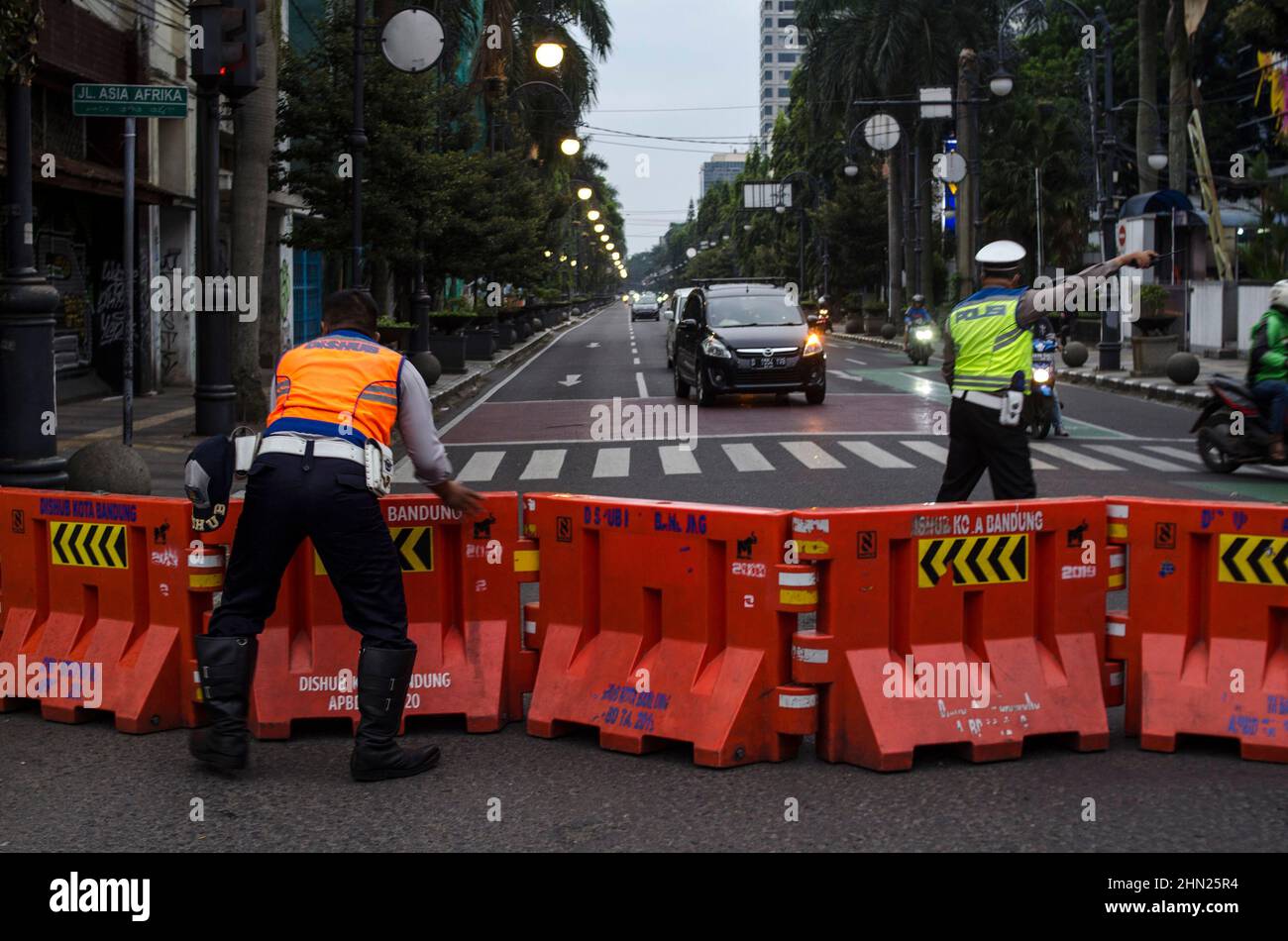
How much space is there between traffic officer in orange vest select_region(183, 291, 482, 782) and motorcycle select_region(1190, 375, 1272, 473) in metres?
10.9

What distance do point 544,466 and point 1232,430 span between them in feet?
23.1

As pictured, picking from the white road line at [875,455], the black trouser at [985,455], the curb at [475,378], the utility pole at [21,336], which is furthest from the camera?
the curb at [475,378]

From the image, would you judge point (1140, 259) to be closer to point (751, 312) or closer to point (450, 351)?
point (751, 312)

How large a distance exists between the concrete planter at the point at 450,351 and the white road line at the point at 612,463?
51.0 ft

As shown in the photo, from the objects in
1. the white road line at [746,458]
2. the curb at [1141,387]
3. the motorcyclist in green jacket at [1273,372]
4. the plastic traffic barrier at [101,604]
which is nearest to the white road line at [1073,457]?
the motorcyclist in green jacket at [1273,372]

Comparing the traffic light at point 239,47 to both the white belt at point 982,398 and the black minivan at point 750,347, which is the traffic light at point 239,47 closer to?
the white belt at point 982,398

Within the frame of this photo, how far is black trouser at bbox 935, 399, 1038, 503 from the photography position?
881cm

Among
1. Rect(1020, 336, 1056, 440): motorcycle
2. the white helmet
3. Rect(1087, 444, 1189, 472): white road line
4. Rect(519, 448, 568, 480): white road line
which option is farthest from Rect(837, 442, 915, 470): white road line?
the white helmet

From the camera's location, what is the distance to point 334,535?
5898 millimetres

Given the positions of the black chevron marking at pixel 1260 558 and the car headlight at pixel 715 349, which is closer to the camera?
the black chevron marking at pixel 1260 558

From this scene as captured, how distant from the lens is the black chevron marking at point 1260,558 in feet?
20.5

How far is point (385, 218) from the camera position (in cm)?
2861

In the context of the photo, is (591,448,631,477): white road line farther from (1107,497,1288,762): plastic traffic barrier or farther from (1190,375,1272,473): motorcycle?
(1107,497,1288,762): plastic traffic barrier
